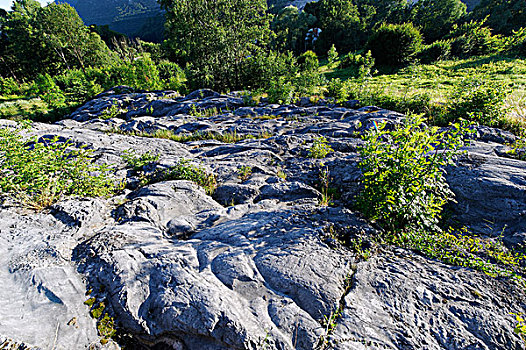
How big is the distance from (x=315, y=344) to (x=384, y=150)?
298 centimetres

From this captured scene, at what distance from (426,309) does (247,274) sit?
214cm

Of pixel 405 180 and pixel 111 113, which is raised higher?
pixel 405 180

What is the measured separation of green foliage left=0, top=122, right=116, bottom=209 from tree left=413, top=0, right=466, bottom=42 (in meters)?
45.6

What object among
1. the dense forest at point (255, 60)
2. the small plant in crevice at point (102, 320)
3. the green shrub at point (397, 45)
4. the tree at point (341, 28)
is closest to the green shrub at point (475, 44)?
the dense forest at point (255, 60)

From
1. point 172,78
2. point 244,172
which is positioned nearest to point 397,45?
point 172,78

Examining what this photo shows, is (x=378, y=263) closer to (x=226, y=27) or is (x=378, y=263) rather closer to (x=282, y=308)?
(x=282, y=308)

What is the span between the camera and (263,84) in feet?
53.1

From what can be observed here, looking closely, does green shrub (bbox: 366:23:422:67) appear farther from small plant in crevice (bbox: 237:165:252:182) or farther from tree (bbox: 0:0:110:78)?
tree (bbox: 0:0:110:78)

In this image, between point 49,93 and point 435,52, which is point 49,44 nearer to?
point 49,93

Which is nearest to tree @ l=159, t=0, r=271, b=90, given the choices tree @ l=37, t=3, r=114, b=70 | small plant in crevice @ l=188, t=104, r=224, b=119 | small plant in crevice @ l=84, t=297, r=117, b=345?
small plant in crevice @ l=188, t=104, r=224, b=119

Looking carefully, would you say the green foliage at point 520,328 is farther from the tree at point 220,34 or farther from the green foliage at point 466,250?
the tree at point 220,34

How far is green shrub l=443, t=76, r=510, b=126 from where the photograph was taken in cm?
734

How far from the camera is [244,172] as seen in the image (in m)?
5.79

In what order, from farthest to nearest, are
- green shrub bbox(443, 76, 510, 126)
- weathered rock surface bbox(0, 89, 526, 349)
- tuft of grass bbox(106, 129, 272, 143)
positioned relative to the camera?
tuft of grass bbox(106, 129, 272, 143) < green shrub bbox(443, 76, 510, 126) < weathered rock surface bbox(0, 89, 526, 349)
